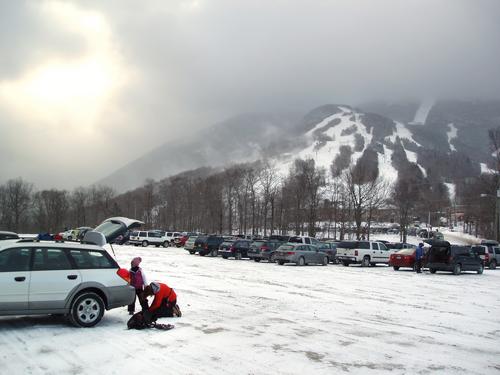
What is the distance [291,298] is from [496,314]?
18.2 ft

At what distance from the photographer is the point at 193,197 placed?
104 metres

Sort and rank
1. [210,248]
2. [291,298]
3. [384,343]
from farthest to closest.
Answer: [210,248] < [291,298] < [384,343]

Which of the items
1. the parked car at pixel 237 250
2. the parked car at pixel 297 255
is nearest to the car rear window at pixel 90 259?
the parked car at pixel 297 255

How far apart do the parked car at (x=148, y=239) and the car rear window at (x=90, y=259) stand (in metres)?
47.2

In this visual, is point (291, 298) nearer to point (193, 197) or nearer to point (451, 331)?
point (451, 331)

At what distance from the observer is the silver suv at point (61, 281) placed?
347 inches

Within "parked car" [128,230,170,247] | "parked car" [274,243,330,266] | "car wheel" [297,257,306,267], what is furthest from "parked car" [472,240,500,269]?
"parked car" [128,230,170,247]

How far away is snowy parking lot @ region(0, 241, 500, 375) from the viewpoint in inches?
281

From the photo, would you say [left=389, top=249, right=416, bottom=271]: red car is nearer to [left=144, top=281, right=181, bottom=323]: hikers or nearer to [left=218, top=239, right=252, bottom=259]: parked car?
[left=218, top=239, right=252, bottom=259]: parked car

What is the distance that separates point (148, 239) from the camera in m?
56.6

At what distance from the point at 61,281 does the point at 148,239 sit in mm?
48258

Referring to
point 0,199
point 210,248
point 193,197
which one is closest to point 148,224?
point 193,197

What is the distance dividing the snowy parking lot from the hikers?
349 mm

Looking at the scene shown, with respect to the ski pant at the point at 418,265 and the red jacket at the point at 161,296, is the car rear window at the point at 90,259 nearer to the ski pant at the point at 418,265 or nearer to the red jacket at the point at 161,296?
the red jacket at the point at 161,296
